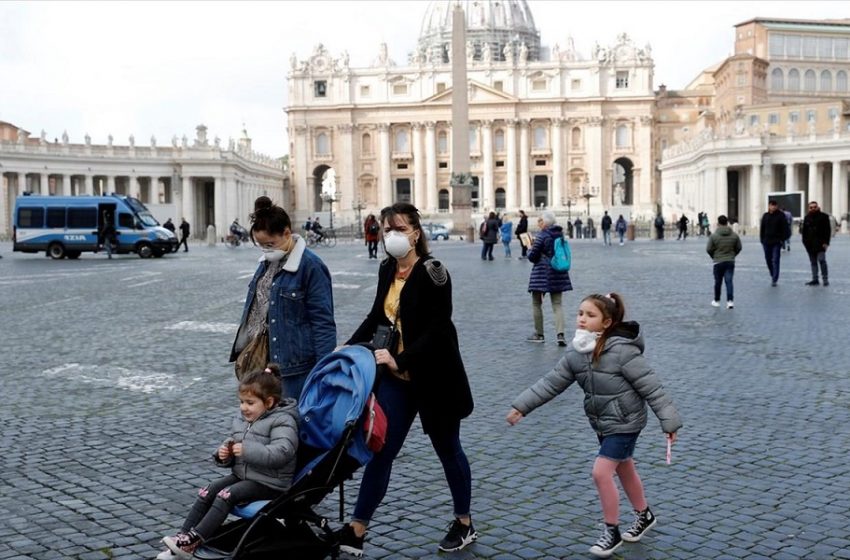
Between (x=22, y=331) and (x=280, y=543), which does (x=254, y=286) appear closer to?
(x=280, y=543)

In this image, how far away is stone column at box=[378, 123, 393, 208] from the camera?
310 ft

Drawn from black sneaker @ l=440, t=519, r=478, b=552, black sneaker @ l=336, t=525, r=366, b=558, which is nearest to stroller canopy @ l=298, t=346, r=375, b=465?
black sneaker @ l=336, t=525, r=366, b=558

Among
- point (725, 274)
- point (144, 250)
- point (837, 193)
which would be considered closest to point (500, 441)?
point (725, 274)

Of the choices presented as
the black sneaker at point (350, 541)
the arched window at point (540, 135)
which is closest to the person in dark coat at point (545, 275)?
the black sneaker at point (350, 541)

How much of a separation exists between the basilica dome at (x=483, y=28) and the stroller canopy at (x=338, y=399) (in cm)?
10529

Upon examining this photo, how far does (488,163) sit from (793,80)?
2726 centimetres

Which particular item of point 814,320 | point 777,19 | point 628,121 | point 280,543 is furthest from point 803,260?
point 628,121

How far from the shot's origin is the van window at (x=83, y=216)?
113 feet

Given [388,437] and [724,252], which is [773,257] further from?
[388,437]

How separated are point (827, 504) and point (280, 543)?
284 cm

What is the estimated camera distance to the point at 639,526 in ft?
15.5

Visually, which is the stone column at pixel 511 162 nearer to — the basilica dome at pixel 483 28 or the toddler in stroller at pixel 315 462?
the basilica dome at pixel 483 28

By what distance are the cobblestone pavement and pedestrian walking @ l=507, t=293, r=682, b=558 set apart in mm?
354

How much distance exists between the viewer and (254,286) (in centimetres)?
514
